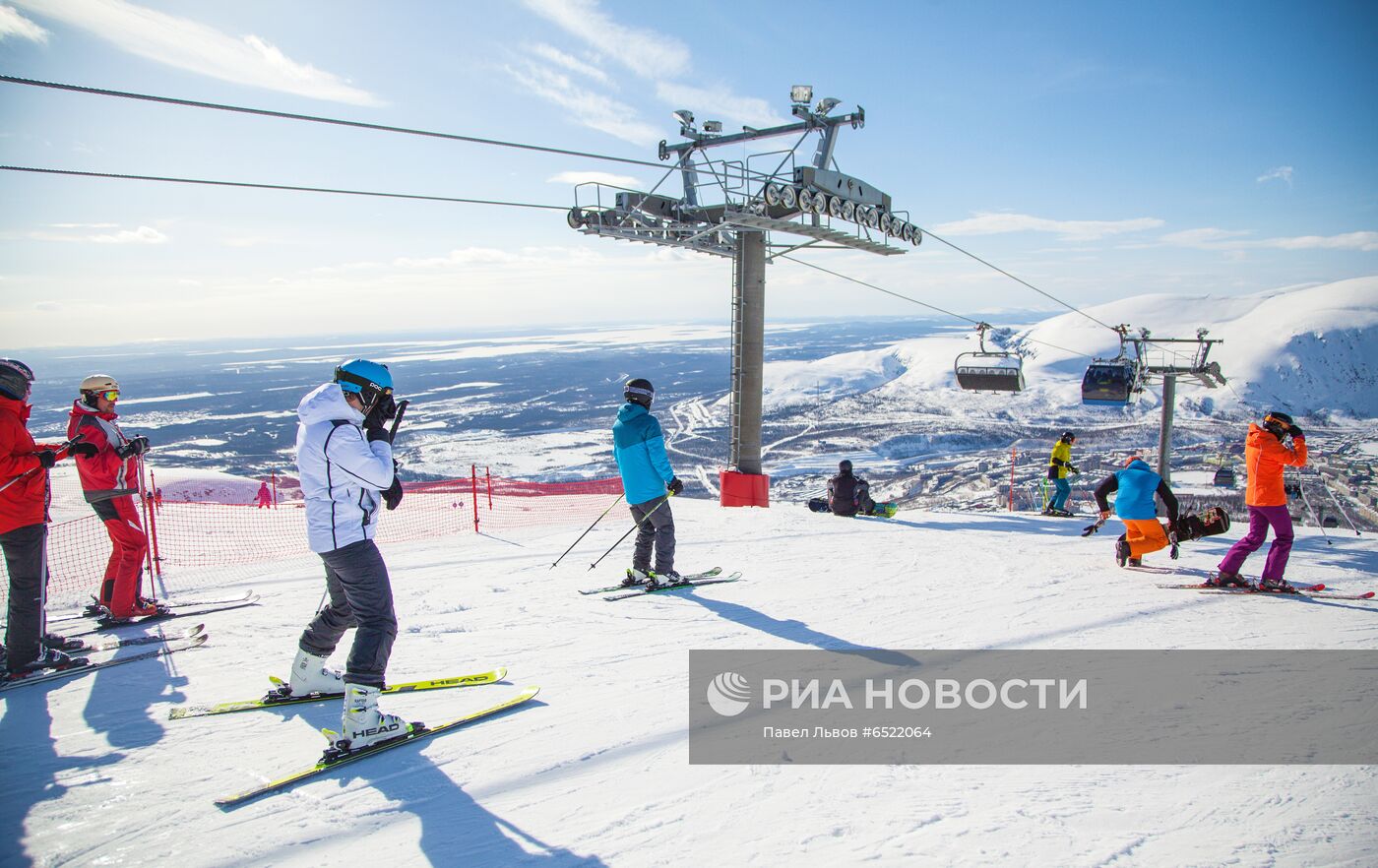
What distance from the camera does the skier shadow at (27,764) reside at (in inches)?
106

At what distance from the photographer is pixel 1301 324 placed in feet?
317

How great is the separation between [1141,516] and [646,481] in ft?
17.2

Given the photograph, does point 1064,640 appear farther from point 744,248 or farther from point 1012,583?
point 744,248

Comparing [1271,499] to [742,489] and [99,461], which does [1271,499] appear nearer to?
[742,489]

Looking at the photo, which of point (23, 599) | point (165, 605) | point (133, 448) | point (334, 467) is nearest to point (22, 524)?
point (23, 599)

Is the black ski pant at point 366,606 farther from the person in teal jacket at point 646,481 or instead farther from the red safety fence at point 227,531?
the red safety fence at point 227,531

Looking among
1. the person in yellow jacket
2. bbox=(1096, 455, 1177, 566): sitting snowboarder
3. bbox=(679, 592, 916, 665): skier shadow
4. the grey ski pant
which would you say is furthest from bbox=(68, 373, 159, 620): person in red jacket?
the person in yellow jacket

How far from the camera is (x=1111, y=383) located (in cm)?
1784

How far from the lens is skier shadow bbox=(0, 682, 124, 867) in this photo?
8.85 feet

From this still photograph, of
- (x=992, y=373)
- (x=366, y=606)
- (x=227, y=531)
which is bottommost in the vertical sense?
(x=227, y=531)

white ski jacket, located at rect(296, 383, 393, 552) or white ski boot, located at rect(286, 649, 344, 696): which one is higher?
white ski jacket, located at rect(296, 383, 393, 552)

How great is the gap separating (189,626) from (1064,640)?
659 cm

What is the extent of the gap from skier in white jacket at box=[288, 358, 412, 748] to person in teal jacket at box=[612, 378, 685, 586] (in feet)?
8.82

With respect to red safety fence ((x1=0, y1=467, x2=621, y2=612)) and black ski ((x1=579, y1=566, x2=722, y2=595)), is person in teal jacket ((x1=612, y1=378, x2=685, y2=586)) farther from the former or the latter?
red safety fence ((x1=0, y1=467, x2=621, y2=612))
